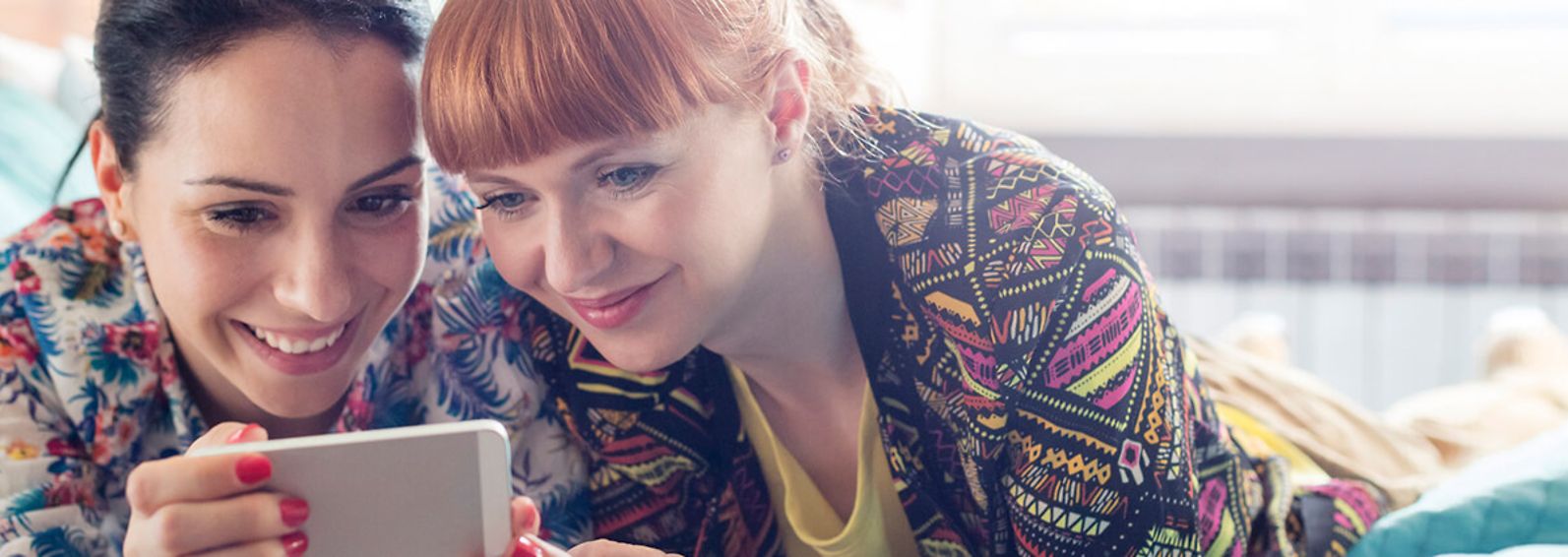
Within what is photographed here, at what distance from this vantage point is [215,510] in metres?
0.77

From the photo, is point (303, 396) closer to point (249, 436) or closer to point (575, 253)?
point (249, 436)

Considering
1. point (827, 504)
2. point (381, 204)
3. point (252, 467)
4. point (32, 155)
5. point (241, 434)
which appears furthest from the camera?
point (32, 155)

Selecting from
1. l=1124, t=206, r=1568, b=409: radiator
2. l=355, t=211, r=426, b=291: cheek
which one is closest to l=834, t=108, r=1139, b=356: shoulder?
l=355, t=211, r=426, b=291: cheek

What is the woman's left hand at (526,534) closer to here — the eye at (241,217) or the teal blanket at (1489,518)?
the eye at (241,217)

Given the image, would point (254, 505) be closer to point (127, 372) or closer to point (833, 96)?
point (127, 372)

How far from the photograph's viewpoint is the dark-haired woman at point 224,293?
2.98ft

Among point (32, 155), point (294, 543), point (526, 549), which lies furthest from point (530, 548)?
point (32, 155)

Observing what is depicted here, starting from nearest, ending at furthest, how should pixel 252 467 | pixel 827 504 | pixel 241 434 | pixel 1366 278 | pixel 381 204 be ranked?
1. pixel 252 467
2. pixel 241 434
3. pixel 381 204
4. pixel 827 504
5. pixel 1366 278

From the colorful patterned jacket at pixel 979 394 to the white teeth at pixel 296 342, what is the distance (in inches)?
6.2

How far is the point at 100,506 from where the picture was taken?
105 cm

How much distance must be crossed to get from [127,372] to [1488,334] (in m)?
1.81

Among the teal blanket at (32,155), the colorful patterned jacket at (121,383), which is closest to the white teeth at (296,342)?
the colorful patterned jacket at (121,383)

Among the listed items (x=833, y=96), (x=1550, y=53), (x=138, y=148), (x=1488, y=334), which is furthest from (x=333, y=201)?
(x=1550, y=53)

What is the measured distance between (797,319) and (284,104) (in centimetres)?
40
